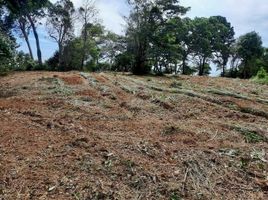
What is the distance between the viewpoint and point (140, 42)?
1759 centimetres

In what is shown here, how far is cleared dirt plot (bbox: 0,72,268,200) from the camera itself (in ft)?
11.2

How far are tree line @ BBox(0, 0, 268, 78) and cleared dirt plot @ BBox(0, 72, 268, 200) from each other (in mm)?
4859

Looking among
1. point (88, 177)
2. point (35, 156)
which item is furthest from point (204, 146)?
point (35, 156)

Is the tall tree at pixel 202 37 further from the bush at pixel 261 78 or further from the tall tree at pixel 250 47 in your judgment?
the bush at pixel 261 78

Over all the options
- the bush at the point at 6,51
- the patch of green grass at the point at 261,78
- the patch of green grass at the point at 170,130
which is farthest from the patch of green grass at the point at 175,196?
the patch of green grass at the point at 261,78

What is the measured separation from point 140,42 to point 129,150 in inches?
542

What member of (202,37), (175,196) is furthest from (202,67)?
(175,196)

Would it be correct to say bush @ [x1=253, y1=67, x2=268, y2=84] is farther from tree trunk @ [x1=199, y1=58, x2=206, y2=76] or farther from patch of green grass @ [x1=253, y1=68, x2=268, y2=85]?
tree trunk @ [x1=199, y1=58, x2=206, y2=76]

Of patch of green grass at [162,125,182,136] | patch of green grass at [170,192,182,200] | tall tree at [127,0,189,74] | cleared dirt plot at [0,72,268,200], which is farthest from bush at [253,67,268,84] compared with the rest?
patch of green grass at [170,192,182,200]

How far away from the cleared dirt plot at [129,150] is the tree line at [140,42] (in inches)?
191

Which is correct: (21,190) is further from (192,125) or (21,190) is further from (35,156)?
(192,125)

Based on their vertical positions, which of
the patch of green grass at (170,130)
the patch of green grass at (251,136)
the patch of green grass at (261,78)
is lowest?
the patch of green grass at (251,136)

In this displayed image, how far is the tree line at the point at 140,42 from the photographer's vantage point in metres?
17.0

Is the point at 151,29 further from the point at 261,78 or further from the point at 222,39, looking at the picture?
the point at 222,39
